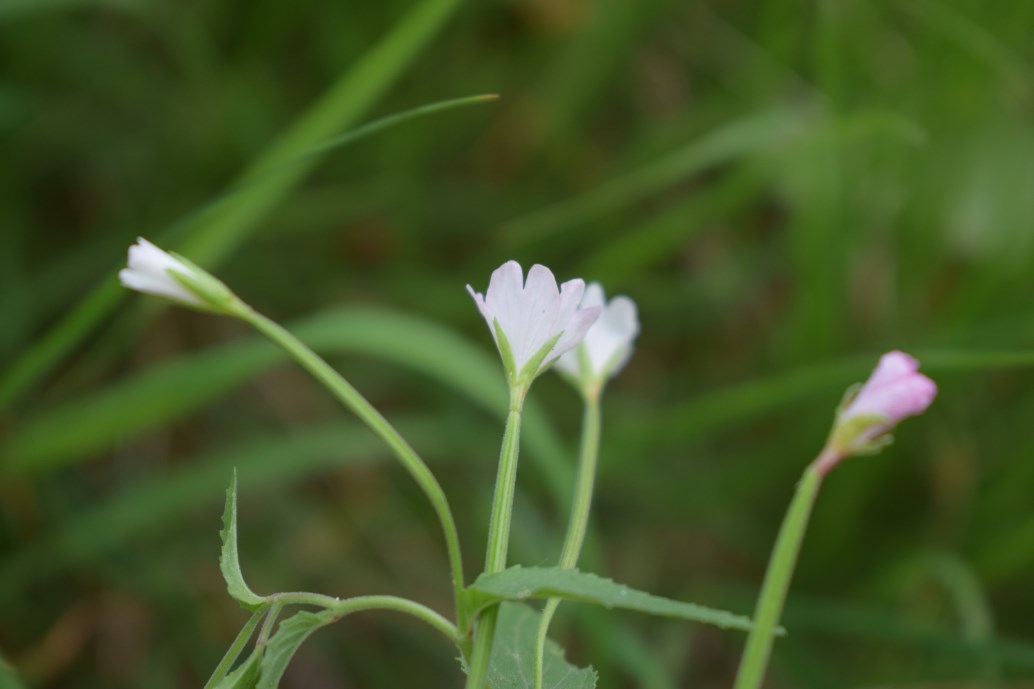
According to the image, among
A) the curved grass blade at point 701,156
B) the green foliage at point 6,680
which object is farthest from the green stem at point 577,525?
the curved grass blade at point 701,156

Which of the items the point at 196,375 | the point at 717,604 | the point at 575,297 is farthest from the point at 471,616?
the point at 717,604

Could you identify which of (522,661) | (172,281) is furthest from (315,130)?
(522,661)

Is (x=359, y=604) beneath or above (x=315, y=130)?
beneath

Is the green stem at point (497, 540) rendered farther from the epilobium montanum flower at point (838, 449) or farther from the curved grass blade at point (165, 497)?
the curved grass blade at point (165, 497)

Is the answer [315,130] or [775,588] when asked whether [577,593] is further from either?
[315,130]

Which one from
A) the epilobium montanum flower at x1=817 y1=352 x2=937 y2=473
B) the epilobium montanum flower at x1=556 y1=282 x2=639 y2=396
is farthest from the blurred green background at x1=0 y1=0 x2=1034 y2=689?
the epilobium montanum flower at x1=817 y1=352 x2=937 y2=473

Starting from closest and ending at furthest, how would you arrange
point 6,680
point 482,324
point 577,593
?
point 577,593 < point 6,680 < point 482,324
